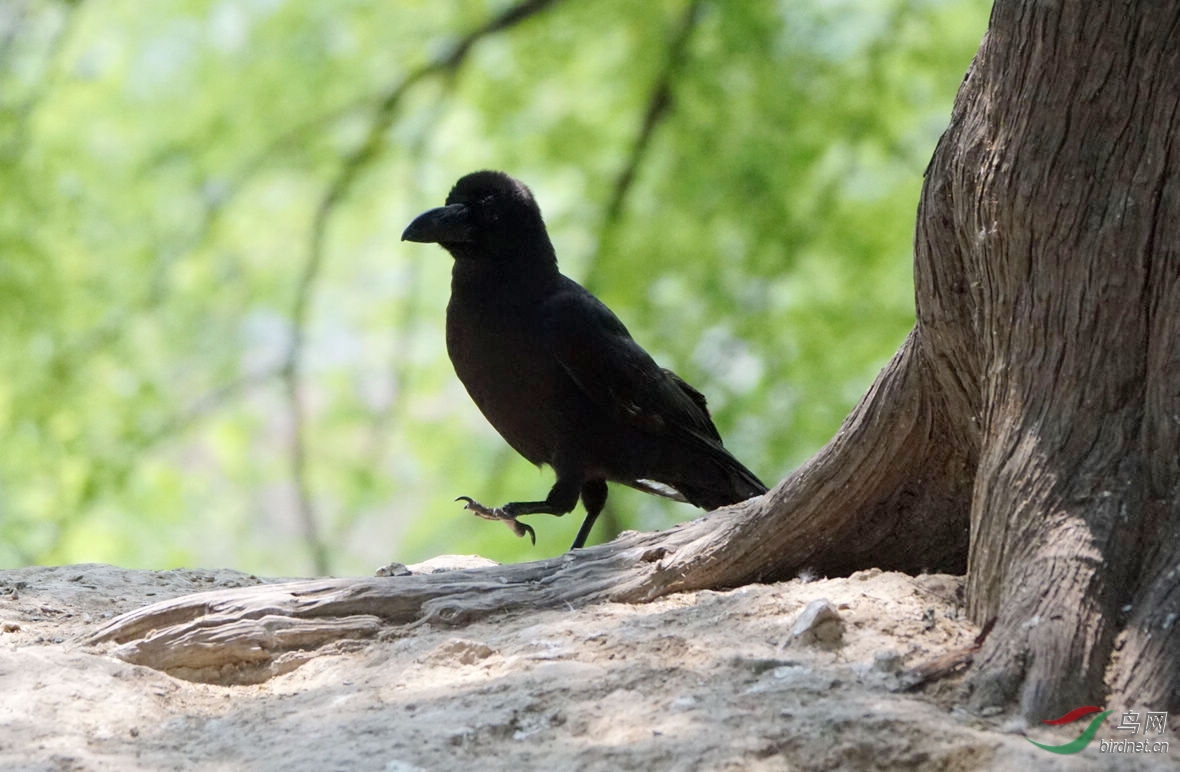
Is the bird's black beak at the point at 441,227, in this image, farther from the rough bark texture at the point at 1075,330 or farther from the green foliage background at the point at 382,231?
the green foliage background at the point at 382,231

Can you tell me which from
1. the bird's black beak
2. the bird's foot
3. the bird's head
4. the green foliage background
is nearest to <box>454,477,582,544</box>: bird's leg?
the bird's foot

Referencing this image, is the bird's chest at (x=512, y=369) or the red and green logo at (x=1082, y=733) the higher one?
the bird's chest at (x=512, y=369)

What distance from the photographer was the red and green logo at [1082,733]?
6.85 ft

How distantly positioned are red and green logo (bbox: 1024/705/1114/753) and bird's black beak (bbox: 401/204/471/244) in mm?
3244

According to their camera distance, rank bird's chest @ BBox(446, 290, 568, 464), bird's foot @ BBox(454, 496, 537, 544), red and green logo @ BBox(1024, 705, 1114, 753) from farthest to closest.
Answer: bird's chest @ BBox(446, 290, 568, 464) → bird's foot @ BBox(454, 496, 537, 544) → red and green logo @ BBox(1024, 705, 1114, 753)

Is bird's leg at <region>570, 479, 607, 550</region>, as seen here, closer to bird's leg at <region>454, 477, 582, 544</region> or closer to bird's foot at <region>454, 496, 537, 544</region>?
bird's leg at <region>454, 477, 582, 544</region>

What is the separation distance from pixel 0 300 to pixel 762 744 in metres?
10.2

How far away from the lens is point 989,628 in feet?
8.27

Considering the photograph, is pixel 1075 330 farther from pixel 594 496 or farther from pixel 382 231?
pixel 382 231

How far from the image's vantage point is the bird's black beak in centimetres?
482

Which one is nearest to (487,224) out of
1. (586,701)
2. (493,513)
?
(493,513)

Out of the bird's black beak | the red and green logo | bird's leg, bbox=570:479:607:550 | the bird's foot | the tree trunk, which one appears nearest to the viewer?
the red and green logo

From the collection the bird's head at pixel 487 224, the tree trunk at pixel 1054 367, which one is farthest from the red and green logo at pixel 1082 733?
the bird's head at pixel 487 224

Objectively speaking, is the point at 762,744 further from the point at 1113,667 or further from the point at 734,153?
the point at 734,153
